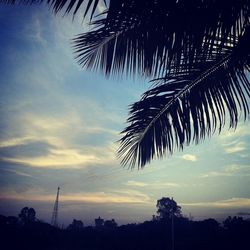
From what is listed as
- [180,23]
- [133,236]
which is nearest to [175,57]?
[180,23]

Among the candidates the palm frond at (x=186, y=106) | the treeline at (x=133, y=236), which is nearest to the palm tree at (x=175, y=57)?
the palm frond at (x=186, y=106)

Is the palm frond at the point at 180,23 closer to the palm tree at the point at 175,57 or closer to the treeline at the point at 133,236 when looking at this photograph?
the palm tree at the point at 175,57

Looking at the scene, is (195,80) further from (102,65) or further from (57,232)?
(57,232)

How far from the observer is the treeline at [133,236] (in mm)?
18469

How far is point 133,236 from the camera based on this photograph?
69.0ft

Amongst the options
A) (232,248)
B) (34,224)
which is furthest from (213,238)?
(34,224)

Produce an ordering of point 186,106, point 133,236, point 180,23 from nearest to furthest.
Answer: point 180,23 < point 186,106 < point 133,236

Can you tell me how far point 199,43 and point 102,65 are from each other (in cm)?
131

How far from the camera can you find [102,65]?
283 cm

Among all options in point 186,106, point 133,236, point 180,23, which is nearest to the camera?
point 180,23

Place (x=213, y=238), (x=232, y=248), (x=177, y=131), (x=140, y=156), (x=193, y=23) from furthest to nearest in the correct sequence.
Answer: (x=213, y=238) < (x=232, y=248) < (x=140, y=156) < (x=177, y=131) < (x=193, y=23)

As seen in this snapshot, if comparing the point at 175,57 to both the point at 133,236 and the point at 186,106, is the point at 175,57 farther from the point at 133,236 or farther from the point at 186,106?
the point at 133,236

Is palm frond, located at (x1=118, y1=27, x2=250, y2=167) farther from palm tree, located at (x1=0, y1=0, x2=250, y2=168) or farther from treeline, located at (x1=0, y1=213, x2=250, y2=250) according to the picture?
treeline, located at (x1=0, y1=213, x2=250, y2=250)

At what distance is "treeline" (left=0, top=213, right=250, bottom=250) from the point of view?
1847cm
